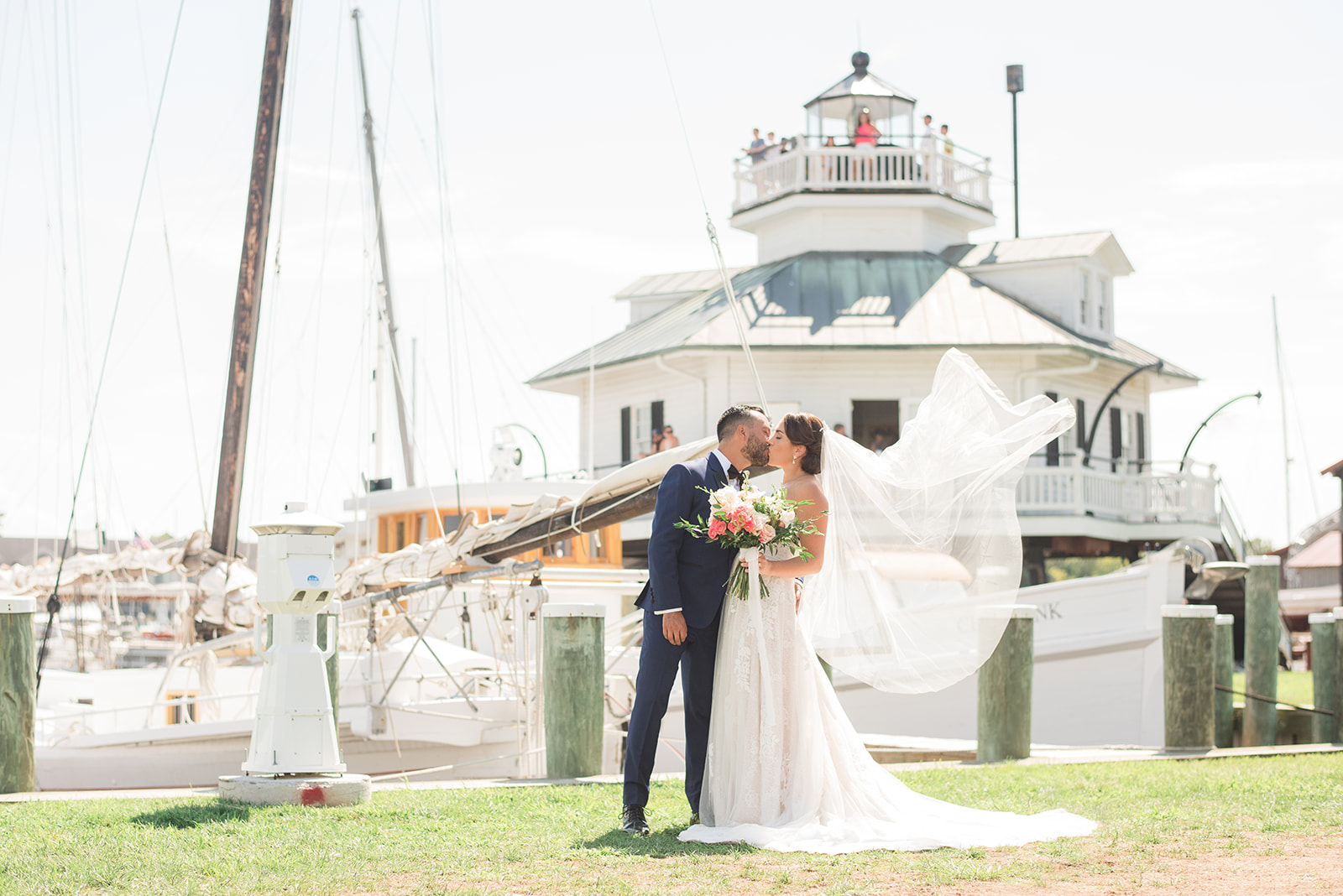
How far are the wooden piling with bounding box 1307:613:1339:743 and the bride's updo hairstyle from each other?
27.7ft

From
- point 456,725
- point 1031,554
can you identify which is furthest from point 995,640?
point 1031,554

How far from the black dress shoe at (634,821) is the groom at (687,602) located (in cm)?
12

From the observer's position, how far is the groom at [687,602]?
22.1 feet

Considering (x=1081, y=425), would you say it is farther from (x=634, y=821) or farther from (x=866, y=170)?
(x=634, y=821)

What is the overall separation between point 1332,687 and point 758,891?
35.2 feet

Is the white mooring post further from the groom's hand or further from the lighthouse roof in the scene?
the lighthouse roof

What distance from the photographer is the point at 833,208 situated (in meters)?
31.3

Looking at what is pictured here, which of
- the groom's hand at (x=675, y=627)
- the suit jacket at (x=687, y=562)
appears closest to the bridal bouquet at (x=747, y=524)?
Result: the suit jacket at (x=687, y=562)

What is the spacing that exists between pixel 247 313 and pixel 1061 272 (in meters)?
20.1

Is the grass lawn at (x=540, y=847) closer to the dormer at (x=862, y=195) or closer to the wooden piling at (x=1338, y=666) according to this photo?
the wooden piling at (x=1338, y=666)

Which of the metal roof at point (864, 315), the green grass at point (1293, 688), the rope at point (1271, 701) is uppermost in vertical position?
the metal roof at point (864, 315)

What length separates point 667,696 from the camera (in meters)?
6.82

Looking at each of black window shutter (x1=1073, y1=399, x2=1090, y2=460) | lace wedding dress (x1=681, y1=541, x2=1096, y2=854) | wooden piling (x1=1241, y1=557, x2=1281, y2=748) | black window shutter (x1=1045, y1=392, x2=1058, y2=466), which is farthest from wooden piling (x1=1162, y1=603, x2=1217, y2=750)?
black window shutter (x1=1073, y1=399, x2=1090, y2=460)

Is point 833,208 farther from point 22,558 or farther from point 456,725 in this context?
point 22,558
